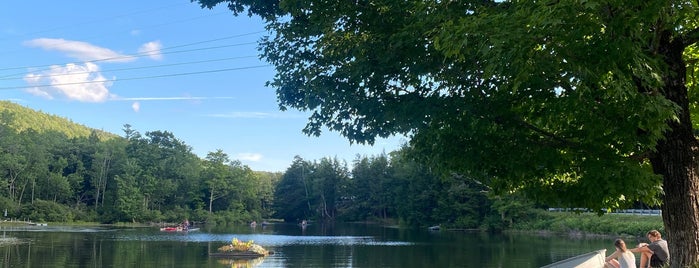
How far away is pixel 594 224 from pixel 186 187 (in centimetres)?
6902

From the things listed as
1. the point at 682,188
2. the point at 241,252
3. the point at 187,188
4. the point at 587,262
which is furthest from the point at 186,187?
the point at 682,188

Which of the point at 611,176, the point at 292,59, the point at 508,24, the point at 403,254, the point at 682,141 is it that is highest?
the point at 292,59

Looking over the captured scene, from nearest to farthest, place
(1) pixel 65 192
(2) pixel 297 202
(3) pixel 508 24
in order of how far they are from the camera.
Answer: (3) pixel 508 24, (1) pixel 65 192, (2) pixel 297 202

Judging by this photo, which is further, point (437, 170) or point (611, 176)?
point (437, 170)

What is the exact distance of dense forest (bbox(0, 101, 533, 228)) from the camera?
75.7m

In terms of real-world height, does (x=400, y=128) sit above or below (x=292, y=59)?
below

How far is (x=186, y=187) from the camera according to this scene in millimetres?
95562

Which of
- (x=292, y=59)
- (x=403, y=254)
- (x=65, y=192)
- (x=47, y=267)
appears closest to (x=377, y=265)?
(x=403, y=254)

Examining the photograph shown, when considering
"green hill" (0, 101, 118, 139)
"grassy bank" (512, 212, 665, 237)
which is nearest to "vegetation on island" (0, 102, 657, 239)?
"grassy bank" (512, 212, 665, 237)

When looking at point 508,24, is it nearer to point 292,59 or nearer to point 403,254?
point 292,59

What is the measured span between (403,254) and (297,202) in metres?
77.3

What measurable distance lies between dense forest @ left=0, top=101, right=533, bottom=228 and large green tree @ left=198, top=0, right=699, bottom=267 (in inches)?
2283

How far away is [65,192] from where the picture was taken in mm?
84875

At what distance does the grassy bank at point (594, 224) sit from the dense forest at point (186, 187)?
8.55m
